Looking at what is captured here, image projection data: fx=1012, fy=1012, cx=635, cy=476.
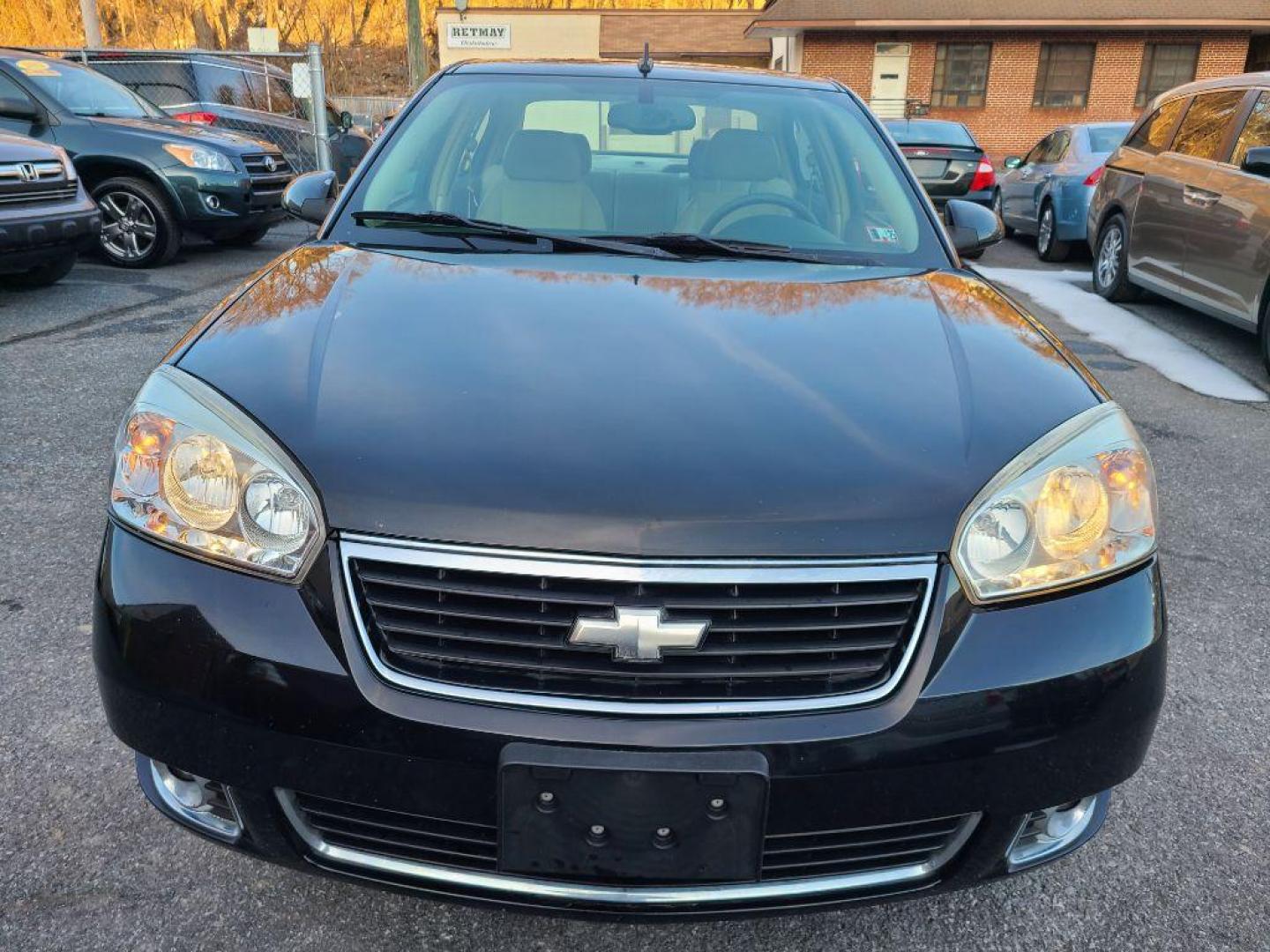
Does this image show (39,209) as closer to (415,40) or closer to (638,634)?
(638,634)

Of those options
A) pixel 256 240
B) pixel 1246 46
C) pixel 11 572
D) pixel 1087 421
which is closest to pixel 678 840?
pixel 1087 421

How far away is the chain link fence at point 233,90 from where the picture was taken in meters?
A: 11.1

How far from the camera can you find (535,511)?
1.38m

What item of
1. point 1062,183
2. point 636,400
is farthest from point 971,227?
point 1062,183

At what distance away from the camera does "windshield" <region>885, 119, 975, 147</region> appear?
1120 cm

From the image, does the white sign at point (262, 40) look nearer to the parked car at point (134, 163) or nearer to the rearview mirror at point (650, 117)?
the parked car at point (134, 163)

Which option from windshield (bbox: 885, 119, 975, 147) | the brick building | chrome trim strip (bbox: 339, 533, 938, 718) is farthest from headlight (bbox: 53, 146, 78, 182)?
the brick building

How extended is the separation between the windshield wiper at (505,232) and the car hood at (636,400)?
0.21 metres

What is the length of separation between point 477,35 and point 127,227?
30546 mm

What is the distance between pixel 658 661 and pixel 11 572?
2440 millimetres

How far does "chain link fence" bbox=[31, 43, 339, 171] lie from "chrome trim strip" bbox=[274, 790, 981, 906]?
35.3 feet

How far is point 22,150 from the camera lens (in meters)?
6.41

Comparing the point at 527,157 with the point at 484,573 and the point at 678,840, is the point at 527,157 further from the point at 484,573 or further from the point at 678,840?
the point at 678,840

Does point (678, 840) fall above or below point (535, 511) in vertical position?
below
